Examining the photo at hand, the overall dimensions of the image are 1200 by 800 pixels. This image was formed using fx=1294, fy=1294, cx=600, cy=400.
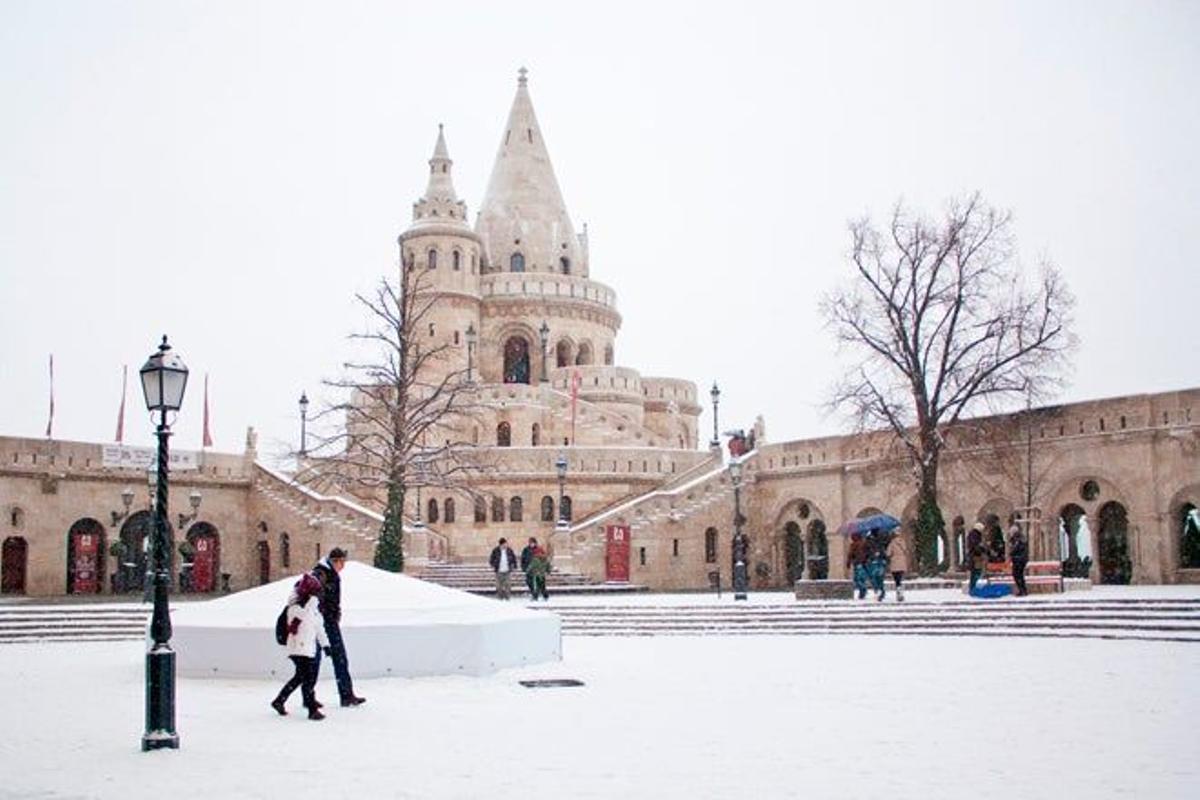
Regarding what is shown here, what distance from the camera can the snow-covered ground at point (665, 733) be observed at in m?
7.87

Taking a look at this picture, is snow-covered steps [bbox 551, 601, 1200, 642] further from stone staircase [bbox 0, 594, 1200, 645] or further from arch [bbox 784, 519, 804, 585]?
arch [bbox 784, 519, 804, 585]

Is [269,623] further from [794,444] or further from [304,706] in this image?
[794,444]

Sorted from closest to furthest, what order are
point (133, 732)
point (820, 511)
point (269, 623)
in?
point (133, 732) < point (269, 623) < point (820, 511)

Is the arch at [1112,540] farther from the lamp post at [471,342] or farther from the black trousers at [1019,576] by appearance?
the lamp post at [471,342]

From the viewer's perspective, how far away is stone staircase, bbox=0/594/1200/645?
1845 centimetres

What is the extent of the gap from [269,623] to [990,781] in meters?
8.85

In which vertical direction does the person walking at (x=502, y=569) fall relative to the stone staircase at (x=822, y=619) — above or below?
above

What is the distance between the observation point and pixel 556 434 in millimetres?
50344

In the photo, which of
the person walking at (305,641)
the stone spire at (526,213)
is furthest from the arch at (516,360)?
the person walking at (305,641)

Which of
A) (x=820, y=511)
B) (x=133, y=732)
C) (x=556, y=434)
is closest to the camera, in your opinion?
(x=133, y=732)

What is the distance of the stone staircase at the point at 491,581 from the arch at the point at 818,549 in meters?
6.84

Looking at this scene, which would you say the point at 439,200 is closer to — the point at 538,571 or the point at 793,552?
the point at 793,552

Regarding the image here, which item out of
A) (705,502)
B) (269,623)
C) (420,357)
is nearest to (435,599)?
(269,623)

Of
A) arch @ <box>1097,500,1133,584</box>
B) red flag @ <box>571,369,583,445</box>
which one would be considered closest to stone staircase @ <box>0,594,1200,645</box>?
arch @ <box>1097,500,1133,584</box>
